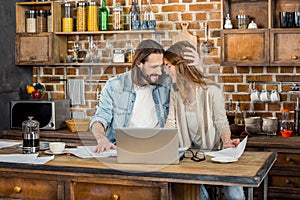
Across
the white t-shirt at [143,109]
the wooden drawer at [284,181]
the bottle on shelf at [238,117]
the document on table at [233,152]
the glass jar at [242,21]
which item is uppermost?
the glass jar at [242,21]

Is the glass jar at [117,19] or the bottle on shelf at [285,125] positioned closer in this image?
the bottle on shelf at [285,125]

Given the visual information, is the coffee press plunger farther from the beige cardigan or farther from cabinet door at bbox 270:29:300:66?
cabinet door at bbox 270:29:300:66

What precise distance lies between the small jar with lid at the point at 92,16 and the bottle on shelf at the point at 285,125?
73.2 inches

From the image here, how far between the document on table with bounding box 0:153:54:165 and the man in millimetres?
325

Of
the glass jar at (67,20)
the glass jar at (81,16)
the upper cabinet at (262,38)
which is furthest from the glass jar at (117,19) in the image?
the upper cabinet at (262,38)

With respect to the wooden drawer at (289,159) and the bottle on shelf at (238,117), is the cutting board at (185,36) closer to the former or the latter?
the bottle on shelf at (238,117)

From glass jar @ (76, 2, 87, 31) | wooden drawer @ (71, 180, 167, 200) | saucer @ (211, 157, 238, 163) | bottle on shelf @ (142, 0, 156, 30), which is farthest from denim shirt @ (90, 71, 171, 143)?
glass jar @ (76, 2, 87, 31)

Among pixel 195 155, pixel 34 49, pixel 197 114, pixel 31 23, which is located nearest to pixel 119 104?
pixel 197 114

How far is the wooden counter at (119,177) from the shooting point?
2564 mm

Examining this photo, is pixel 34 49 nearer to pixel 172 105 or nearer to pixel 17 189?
pixel 172 105

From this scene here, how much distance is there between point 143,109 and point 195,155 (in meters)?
0.44

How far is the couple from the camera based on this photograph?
3092 mm

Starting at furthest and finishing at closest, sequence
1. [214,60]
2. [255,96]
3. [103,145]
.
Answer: [214,60] < [255,96] < [103,145]

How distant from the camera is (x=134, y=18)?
15.9 ft
